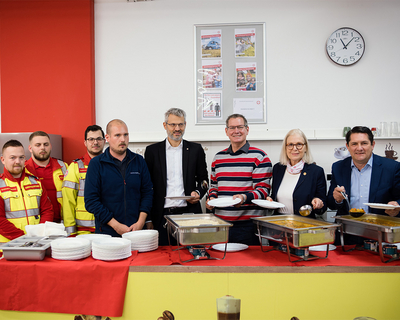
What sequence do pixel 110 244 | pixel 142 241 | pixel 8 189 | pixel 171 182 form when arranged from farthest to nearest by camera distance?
pixel 171 182 < pixel 8 189 < pixel 142 241 < pixel 110 244

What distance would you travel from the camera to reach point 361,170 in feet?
7.93

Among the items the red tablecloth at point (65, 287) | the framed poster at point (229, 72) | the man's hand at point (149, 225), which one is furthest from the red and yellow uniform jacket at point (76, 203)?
the framed poster at point (229, 72)

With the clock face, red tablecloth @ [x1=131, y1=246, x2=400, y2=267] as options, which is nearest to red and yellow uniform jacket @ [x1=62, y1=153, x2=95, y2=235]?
red tablecloth @ [x1=131, y1=246, x2=400, y2=267]

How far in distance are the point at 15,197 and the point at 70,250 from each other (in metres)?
1.08

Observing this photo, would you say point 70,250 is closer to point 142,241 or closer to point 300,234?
point 142,241

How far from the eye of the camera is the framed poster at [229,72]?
3.82 metres

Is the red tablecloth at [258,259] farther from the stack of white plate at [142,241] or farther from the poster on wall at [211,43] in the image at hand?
the poster on wall at [211,43]

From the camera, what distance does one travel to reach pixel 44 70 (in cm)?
390

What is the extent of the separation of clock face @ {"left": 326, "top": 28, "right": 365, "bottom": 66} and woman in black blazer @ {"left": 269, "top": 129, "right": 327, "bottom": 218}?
1871mm

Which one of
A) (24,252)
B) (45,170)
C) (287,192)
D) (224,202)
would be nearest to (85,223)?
(45,170)

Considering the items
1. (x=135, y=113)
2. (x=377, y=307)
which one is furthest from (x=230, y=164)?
(x=135, y=113)

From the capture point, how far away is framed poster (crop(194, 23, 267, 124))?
12.5 ft

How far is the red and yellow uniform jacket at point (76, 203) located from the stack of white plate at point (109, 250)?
112 cm

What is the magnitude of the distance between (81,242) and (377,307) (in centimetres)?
179
